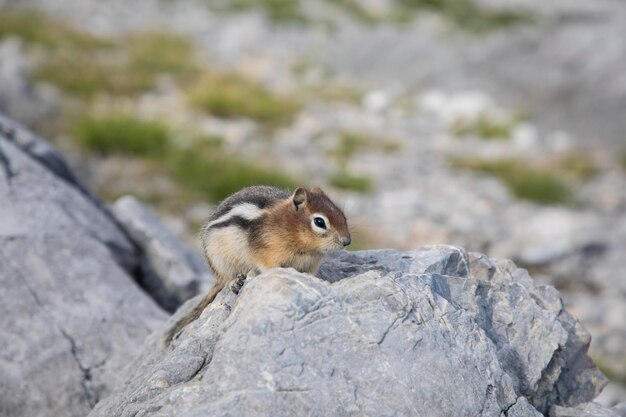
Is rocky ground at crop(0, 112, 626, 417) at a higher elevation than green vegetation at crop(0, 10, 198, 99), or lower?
higher

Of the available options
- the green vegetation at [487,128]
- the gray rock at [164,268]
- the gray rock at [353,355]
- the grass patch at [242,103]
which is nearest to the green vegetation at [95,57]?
the grass patch at [242,103]

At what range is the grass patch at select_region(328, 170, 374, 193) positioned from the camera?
34.0 ft

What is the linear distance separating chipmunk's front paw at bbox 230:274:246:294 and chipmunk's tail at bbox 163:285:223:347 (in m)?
0.19

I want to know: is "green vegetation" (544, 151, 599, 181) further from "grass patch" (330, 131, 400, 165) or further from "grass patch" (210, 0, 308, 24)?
"grass patch" (210, 0, 308, 24)

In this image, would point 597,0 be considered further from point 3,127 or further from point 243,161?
point 3,127

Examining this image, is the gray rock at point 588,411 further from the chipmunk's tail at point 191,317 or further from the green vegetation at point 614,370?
the green vegetation at point 614,370


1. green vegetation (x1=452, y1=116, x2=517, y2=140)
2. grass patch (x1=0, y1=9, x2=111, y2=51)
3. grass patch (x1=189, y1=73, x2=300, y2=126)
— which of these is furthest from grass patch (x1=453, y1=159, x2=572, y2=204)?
grass patch (x1=0, y1=9, x2=111, y2=51)

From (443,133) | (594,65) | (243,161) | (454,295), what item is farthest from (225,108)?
(454,295)

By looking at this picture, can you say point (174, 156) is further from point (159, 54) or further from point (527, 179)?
point (159, 54)

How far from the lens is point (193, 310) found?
169 inches

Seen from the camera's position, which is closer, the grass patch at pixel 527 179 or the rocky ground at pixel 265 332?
the rocky ground at pixel 265 332

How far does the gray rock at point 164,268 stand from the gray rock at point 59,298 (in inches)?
5.2

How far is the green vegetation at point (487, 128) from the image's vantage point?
44.0ft

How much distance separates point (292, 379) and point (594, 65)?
542 inches
